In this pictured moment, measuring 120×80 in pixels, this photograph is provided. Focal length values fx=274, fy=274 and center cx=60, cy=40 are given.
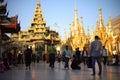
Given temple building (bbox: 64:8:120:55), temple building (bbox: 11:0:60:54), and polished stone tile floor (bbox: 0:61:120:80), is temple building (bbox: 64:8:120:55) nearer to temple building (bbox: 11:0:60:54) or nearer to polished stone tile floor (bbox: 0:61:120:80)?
temple building (bbox: 11:0:60:54)

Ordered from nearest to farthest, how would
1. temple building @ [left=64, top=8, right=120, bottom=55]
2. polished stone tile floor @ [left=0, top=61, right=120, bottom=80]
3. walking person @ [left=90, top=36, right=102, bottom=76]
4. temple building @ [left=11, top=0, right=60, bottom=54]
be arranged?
polished stone tile floor @ [left=0, top=61, right=120, bottom=80] < walking person @ [left=90, top=36, right=102, bottom=76] < temple building @ [left=64, top=8, right=120, bottom=55] < temple building @ [left=11, top=0, right=60, bottom=54]

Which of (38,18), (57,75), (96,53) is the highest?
(38,18)

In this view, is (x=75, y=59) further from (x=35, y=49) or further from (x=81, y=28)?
(x=35, y=49)

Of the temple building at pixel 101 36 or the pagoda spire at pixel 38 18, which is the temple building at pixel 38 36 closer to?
the pagoda spire at pixel 38 18

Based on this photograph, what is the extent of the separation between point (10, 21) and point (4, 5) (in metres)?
1.77

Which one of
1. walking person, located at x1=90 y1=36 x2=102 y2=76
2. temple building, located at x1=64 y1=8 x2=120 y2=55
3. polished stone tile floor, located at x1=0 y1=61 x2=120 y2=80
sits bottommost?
polished stone tile floor, located at x1=0 y1=61 x2=120 y2=80

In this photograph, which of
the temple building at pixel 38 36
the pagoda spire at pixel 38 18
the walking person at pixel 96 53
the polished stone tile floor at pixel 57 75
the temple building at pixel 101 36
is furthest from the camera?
the pagoda spire at pixel 38 18

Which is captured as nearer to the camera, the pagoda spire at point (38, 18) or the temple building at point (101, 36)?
the temple building at point (101, 36)

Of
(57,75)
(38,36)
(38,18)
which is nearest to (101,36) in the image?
(38,36)

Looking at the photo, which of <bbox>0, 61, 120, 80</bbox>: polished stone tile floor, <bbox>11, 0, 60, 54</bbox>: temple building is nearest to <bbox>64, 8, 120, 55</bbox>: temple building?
<bbox>11, 0, 60, 54</bbox>: temple building

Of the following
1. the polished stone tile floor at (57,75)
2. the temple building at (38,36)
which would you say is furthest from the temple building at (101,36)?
the polished stone tile floor at (57,75)

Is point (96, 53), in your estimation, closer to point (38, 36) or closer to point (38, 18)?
point (38, 36)

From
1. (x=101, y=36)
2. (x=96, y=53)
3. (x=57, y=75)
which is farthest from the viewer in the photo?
(x=101, y=36)

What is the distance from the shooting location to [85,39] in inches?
2397
